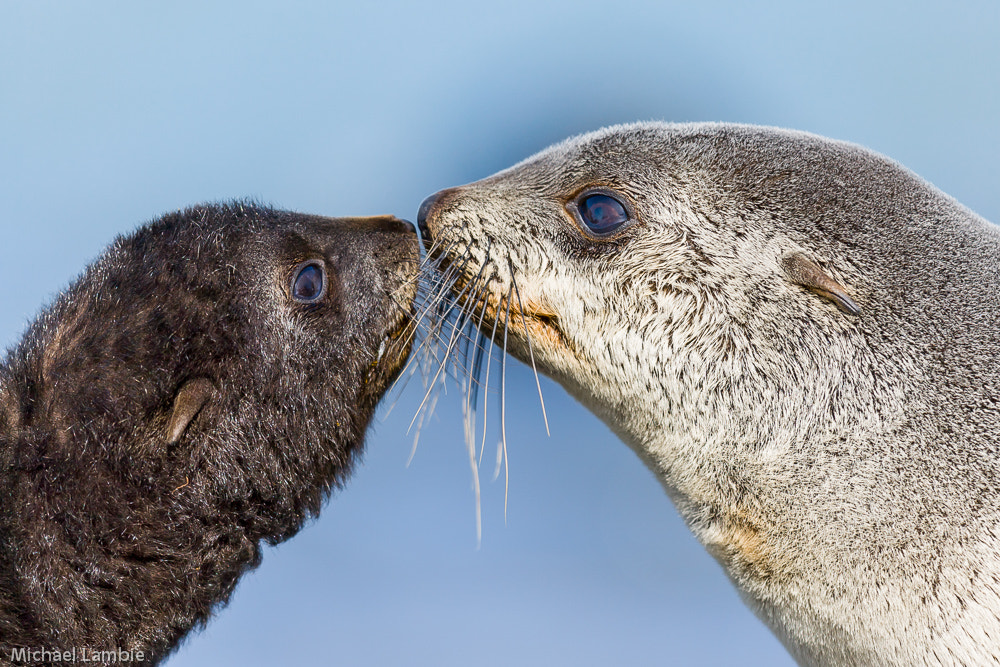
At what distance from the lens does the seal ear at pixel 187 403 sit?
342 cm

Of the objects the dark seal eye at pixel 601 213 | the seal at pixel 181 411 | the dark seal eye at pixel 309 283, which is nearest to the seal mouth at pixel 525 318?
the dark seal eye at pixel 601 213

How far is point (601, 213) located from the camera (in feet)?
11.5

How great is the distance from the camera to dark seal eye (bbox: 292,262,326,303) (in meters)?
3.87

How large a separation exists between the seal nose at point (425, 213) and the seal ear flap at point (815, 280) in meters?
1.45

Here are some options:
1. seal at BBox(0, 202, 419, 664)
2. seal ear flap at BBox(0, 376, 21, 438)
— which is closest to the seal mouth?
seal at BBox(0, 202, 419, 664)

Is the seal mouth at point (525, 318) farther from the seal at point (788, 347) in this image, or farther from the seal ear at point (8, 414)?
the seal ear at point (8, 414)

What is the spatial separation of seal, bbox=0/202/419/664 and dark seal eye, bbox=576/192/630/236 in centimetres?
88

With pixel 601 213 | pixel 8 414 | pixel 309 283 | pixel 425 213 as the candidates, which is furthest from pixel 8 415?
pixel 601 213

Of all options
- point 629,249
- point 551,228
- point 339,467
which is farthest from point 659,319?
point 339,467

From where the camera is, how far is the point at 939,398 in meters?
2.93

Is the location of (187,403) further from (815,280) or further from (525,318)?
(815,280)

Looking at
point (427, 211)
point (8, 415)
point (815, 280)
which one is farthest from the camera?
point (427, 211)

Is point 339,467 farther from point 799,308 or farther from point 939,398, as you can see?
point 939,398

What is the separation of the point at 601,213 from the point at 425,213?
0.75 m
